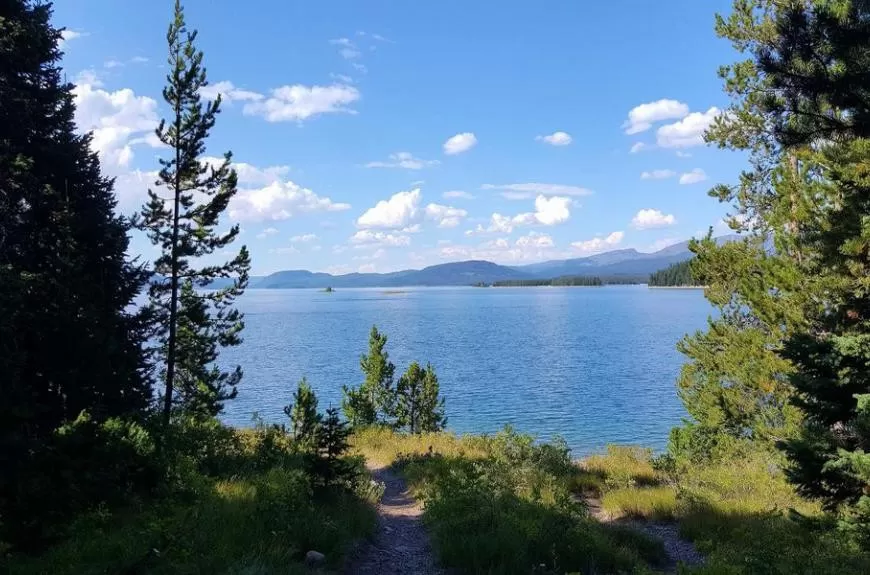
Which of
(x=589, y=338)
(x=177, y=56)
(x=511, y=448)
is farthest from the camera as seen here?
(x=589, y=338)

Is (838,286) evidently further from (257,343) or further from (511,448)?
(257,343)

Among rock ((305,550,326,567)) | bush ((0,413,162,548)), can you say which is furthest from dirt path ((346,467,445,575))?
bush ((0,413,162,548))

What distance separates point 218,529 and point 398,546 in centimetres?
308

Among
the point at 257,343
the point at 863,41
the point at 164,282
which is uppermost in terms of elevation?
the point at 863,41

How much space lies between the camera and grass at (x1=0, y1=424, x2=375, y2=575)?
5434 millimetres

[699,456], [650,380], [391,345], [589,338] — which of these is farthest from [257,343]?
[699,456]

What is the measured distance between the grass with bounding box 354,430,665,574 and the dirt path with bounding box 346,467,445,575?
10.7 inches

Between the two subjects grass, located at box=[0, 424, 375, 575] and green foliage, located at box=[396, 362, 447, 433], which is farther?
green foliage, located at box=[396, 362, 447, 433]

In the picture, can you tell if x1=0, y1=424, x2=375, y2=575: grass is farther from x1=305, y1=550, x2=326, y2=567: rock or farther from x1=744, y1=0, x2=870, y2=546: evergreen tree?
x1=744, y1=0, x2=870, y2=546: evergreen tree

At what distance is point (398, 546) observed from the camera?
8.62 m

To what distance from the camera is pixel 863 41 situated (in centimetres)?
587

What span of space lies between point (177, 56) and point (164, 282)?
23.2 ft

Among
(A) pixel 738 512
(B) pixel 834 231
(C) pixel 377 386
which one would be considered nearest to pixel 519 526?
(A) pixel 738 512

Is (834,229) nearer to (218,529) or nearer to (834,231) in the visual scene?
(834,231)
